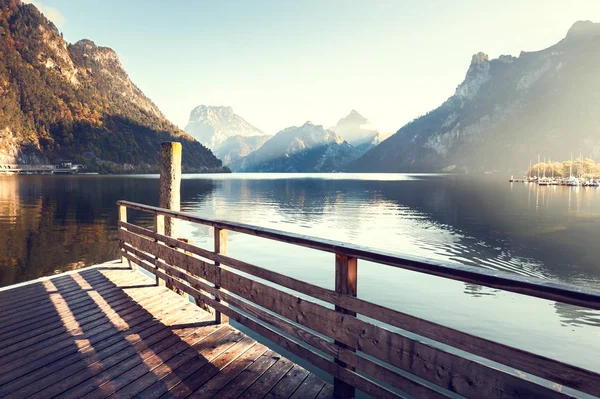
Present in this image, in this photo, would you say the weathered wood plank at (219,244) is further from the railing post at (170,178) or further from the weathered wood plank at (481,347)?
the railing post at (170,178)

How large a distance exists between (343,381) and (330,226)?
94.7ft

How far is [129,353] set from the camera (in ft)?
16.4

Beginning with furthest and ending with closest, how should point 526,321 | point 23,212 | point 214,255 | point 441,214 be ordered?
1. point 441,214
2. point 23,212
3. point 526,321
4. point 214,255

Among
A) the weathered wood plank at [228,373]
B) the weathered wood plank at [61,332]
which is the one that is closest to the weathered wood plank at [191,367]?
the weathered wood plank at [228,373]

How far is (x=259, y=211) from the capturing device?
4312 cm

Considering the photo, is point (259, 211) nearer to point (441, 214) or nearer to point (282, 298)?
point (441, 214)

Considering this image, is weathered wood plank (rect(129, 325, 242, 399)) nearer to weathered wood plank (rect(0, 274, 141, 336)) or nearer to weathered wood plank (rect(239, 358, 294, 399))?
weathered wood plank (rect(239, 358, 294, 399))

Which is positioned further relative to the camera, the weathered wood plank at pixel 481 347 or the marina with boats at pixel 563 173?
the marina with boats at pixel 563 173

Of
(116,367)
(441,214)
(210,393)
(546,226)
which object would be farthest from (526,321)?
(441,214)

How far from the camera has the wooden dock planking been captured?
4.18 m

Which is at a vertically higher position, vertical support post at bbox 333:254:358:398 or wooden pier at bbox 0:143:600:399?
vertical support post at bbox 333:254:358:398

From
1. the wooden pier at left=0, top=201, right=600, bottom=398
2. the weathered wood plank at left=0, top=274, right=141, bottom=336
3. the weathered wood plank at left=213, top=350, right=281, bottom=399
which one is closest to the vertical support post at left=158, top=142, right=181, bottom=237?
the wooden pier at left=0, top=201, right=600, bottom=398

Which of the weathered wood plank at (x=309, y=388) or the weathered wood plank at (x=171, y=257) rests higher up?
the weathered wood plank at (x=171, y=257)

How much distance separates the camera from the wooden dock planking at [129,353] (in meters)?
4.18
